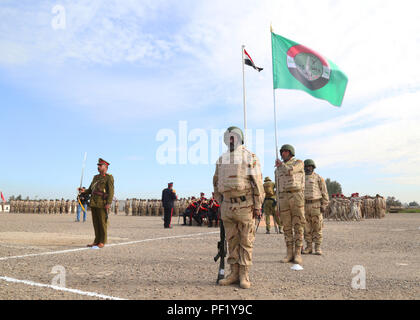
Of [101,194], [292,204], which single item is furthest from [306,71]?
[101,194]

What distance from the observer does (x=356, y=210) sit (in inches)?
979

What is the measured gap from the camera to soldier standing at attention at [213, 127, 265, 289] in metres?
4.58

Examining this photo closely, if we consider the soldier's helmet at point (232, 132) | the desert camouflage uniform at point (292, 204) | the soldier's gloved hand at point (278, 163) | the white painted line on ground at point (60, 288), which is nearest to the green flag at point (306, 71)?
the desert camouflage uniform at point (292, 204)

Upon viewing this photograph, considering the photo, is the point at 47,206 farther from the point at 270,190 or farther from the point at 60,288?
the point at 60,288

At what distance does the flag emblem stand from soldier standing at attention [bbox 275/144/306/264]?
7.39ft

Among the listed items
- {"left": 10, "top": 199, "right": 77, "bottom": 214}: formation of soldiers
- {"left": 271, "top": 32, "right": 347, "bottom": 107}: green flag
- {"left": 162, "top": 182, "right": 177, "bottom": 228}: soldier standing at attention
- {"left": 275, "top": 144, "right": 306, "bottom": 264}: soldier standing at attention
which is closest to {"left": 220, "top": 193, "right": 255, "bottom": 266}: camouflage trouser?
{"left": 275, "top": 144, "right": 306, "bottom": 264}: soldier standing at attention

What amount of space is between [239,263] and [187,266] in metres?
1.70

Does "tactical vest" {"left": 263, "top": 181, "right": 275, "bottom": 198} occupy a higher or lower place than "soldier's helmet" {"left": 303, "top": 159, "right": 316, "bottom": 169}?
lower

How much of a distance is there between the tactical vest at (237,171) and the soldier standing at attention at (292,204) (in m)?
1.88

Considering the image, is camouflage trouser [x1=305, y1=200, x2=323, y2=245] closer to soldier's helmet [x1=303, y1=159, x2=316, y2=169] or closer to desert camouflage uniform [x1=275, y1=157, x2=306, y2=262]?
soldier's helmet [x1=303, y1=159, x2=316, y2=169]

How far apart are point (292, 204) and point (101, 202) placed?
15.5 feet

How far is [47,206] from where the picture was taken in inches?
1517

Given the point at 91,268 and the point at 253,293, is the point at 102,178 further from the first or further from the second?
the point at 253,293

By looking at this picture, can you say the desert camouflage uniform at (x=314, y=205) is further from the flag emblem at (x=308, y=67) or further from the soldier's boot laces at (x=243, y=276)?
the soldier's boot laces at (x=243, y=276)
